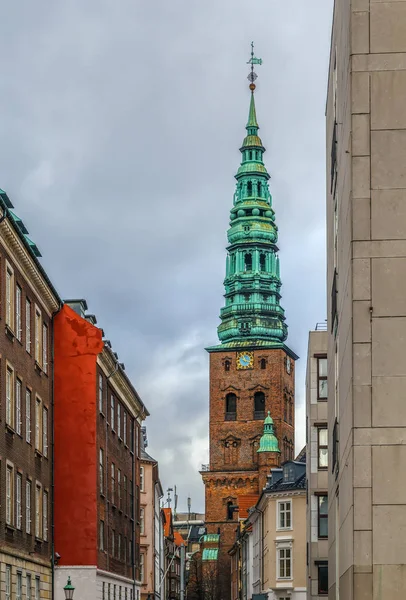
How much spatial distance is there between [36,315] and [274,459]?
132526 mm

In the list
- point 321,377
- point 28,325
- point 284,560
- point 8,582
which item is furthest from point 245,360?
point 8,582

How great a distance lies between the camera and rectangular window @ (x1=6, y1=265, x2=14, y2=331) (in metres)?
41.7

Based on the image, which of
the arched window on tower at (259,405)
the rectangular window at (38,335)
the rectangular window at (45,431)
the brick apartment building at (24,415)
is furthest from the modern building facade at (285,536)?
the arched window on tower at (259,405)

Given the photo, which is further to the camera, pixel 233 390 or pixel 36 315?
pixel 233 390

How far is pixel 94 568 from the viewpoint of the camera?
2162 inches

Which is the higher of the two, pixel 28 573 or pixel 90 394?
pixel 90 394

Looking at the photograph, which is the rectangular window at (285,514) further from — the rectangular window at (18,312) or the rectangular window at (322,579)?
the rectangular window at (18,312)

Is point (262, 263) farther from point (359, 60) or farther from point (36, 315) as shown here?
point (359, 60)

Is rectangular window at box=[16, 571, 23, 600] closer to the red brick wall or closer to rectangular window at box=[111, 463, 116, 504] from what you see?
rectangular window at box=[111, 463, 116, 504]

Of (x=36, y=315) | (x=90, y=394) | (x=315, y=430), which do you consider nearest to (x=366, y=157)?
(x=36, y=315)

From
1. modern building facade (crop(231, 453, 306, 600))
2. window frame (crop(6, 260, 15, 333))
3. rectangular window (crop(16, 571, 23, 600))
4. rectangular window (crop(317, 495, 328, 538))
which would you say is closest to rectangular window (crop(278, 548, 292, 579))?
modern building facade (crop(231, 453, 306, 600))

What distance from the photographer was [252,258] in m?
182

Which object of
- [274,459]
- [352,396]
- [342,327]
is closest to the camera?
[352,396]

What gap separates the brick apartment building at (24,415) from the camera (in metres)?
40.8
